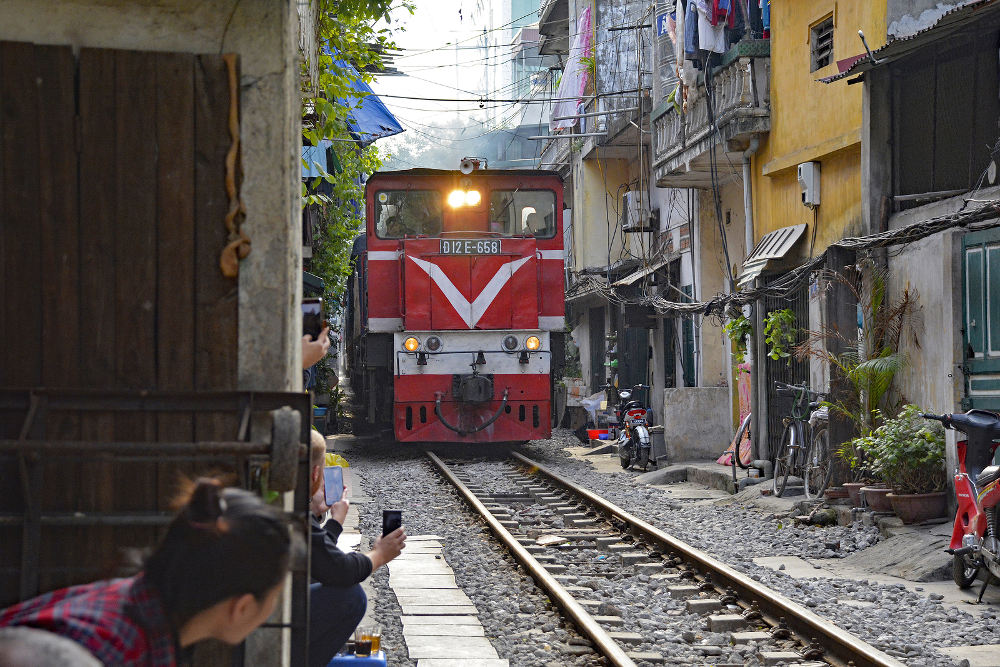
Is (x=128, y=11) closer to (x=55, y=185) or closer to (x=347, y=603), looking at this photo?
(x=55, y=185)

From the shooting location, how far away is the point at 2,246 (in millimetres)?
3256

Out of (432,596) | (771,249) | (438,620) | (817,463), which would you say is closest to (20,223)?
(438,620)

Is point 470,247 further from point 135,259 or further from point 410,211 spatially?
point 135,259

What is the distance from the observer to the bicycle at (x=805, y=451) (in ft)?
34.6

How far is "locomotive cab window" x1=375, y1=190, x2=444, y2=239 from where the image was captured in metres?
15.6

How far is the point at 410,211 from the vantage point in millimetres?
15680

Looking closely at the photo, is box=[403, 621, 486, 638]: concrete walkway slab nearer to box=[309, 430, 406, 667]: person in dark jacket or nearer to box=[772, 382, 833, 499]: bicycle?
box=[309, 430, 406, 667]: person in dark jacket

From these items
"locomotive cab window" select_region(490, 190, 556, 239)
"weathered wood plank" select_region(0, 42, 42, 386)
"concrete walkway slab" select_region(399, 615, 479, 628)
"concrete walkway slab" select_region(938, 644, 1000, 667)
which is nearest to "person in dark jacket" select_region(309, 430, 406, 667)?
"weathered wood plank" select_region(0, 42, 42, 386)

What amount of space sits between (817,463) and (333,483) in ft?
21.9

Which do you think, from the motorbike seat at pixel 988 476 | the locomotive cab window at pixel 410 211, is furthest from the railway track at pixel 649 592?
the locomotive cab window at pixel 410 211

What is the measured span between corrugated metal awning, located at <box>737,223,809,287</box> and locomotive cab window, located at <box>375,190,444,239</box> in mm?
4408

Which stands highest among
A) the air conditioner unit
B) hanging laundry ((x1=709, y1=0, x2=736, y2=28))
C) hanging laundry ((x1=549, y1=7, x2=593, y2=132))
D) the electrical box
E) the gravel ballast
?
hanging laundry ((x1=549, y1=7, x2=593, y2=132))

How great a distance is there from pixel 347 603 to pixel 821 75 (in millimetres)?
10363

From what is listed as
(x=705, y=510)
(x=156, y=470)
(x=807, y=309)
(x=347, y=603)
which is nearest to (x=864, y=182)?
(x=807, y=309)
